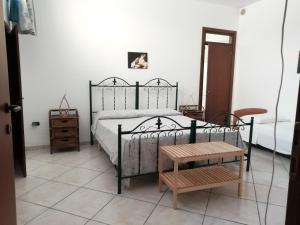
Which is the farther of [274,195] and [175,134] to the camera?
[175,134]

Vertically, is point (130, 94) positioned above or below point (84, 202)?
above

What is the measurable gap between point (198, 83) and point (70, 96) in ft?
8.27

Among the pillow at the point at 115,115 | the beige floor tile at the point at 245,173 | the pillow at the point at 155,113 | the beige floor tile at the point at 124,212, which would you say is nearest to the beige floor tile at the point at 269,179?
the beige floor tile at the point at 245,173

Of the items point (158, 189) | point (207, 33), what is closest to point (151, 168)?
point (158, 189)

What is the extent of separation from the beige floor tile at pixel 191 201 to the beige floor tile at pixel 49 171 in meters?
1.37

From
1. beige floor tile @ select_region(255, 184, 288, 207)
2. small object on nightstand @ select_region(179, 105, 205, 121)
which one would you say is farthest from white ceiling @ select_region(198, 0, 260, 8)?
beige floor tile @ select_region(255, 184, 288, 207)

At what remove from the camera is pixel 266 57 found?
4.37 metres

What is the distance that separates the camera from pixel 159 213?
206 centimetres

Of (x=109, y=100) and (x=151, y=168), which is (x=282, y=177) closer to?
(x=151, y=168)

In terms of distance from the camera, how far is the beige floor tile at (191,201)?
2.15 meters

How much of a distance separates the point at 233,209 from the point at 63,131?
8.56 ft

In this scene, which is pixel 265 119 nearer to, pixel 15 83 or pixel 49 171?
pixel 49 171

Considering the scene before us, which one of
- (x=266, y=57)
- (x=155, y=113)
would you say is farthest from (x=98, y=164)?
(x=266, y=57)

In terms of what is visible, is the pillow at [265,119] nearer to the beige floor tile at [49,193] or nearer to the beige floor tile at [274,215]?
the beige floor tile at [274,215]
